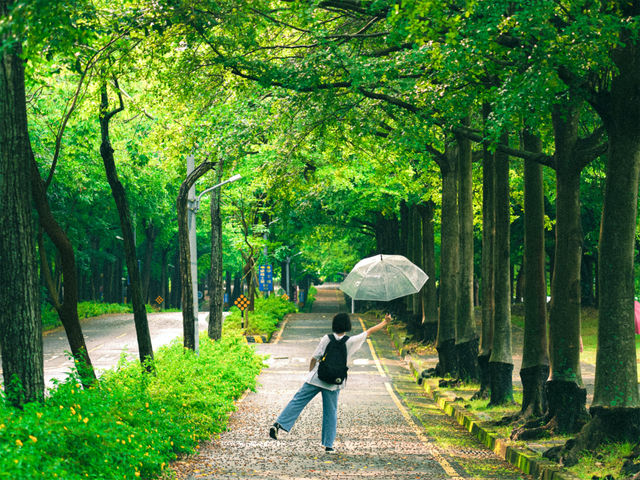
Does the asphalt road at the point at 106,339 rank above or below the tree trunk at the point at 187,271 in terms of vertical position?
below

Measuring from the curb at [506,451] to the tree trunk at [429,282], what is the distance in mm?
9530

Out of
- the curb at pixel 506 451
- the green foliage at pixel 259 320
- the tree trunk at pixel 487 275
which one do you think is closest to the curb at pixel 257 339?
the green foliage at pixel 259 320

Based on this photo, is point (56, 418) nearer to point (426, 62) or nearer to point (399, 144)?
point (426, 62)

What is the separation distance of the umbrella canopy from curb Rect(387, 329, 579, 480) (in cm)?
255

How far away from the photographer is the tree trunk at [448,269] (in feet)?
66.7

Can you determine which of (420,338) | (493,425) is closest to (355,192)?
(420,338)

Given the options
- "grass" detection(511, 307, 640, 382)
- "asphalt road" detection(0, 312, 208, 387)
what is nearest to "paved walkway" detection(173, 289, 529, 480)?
"asphalt road" detection(0, 312, 208, 387)

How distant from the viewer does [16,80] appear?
8234mm

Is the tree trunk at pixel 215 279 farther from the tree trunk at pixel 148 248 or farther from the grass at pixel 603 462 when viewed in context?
the tree trunk at pixel 148 248

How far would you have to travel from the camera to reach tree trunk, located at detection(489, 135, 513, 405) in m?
14.5

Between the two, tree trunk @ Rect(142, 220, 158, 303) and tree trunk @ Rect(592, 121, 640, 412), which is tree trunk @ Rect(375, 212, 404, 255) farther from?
tree trunk @ Rect(592, 121, 640, 412)

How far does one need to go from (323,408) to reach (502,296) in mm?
5626

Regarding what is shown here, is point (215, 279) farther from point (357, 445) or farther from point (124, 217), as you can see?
point (357, 445)

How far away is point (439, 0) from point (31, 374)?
6045 mm
